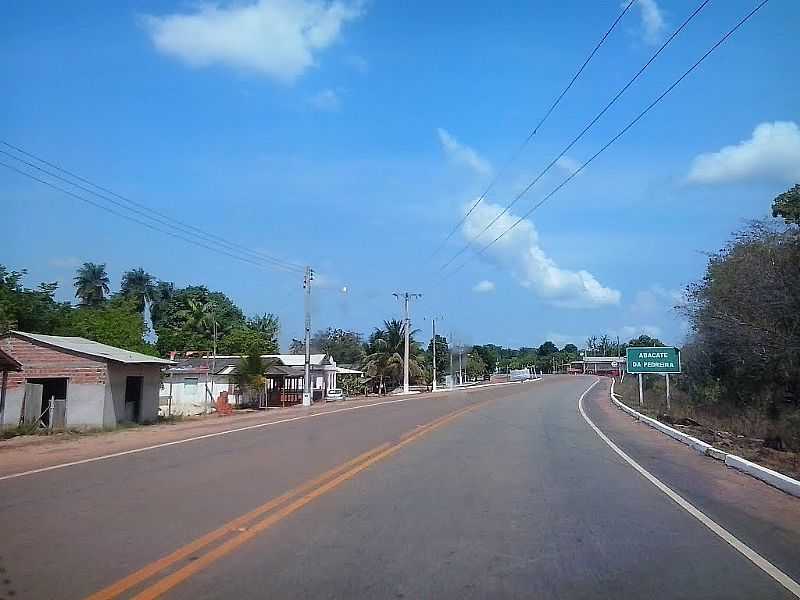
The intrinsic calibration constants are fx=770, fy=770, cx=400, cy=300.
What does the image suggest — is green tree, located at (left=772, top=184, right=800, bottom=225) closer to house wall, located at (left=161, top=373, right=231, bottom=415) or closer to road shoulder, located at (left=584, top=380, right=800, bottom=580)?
road shoulder, located at (left=584, top=380, right=800, bottom=580)

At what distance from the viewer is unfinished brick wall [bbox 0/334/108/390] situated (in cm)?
2875

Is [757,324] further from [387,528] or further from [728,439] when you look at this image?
[387,528]

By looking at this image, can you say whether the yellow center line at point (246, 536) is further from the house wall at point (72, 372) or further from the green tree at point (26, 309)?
the green tree at point (26, 309)

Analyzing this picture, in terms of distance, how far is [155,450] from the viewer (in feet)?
60.0

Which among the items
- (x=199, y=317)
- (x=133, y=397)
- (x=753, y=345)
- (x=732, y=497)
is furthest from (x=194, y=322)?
(x=732, y=497)

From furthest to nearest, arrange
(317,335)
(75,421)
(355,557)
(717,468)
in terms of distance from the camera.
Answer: (317,335) → (75,421) → (717,468) → (355,557)

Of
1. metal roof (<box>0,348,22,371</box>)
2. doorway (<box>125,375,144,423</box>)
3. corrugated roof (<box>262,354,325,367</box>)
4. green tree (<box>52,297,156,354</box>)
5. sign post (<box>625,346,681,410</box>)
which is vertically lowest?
doorway (<box>125,375,144,423</box>)

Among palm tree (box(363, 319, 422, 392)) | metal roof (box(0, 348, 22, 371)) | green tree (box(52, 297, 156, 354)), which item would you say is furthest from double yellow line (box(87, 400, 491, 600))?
palm tree (box(363, 319, 422, 392))

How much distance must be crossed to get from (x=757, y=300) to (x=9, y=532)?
2466cm

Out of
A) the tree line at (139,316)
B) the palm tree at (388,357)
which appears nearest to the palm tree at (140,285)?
the tree line at (139,316)

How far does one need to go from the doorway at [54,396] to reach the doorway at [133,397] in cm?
255

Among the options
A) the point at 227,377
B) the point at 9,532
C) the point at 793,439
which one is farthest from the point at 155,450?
the point at 227,377

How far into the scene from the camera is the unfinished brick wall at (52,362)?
28.8 m

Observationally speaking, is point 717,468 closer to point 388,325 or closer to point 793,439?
point 793,439
